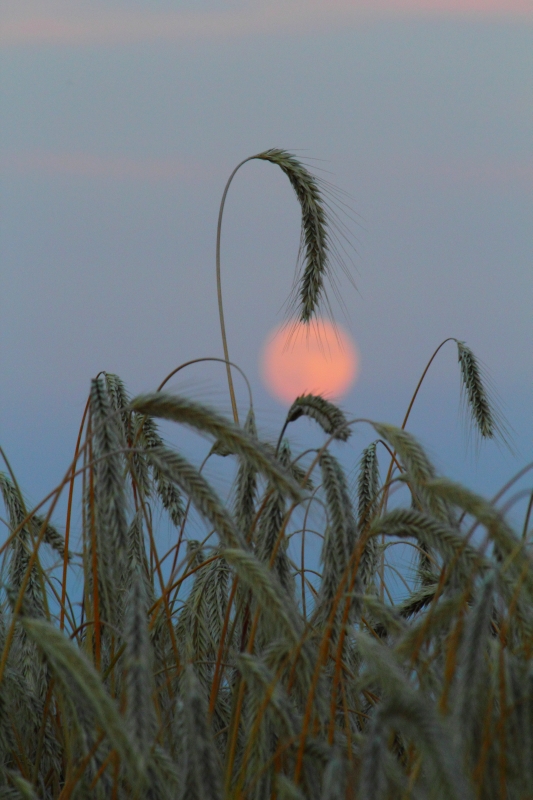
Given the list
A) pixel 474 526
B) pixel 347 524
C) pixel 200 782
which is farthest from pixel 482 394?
pixel 200 782

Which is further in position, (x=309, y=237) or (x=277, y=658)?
(x=309, y=237)

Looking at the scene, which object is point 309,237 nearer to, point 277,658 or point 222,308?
point 222,308

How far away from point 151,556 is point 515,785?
1848mm

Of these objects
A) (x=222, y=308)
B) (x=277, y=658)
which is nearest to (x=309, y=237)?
(x=222, y=308)

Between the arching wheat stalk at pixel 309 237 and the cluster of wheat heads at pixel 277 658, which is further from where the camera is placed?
the arching wheat stalk at pixel 309 237

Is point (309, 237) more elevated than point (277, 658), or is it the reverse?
point (309, 237)

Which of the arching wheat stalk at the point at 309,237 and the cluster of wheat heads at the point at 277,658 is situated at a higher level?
the arching wheat stalk at the point at 309,237

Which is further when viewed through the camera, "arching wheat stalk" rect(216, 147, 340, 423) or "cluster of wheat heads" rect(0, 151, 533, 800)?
"arching wheat stalk" rect(216, 147, 340, 423)

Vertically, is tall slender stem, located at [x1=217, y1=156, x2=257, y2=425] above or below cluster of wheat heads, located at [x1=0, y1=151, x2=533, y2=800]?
above

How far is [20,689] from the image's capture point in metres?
2.56

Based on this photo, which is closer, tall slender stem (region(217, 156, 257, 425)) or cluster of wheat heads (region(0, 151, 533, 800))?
cluster of wheat heads (region(0, 151, 533, 800))

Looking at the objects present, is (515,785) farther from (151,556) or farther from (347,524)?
(151,556)

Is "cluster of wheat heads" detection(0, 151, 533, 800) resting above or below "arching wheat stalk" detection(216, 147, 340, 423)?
below

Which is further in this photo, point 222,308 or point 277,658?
point 222,308
